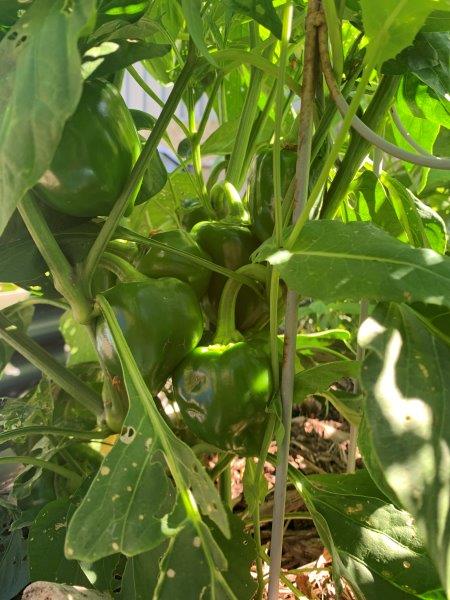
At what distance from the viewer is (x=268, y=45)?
0.55 metres

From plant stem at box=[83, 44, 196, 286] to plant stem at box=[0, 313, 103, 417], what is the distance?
103 millimetres

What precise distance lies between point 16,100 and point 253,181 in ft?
1.02

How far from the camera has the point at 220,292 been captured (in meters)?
0.55

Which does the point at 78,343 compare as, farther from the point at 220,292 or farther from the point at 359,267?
the point at 359,267

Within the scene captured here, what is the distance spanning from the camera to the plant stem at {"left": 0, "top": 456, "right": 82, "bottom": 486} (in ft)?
1.82

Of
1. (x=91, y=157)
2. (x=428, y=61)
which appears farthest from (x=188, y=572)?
(x=428, y=61)

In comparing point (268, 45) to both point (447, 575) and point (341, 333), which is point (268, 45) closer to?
point (341, 333)

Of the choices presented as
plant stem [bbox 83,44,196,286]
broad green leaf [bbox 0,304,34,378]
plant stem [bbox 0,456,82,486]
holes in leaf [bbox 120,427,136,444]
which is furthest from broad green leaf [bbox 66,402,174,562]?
broad green leaf [bbox 0,304,34,378]

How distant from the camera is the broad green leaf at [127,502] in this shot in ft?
1.03

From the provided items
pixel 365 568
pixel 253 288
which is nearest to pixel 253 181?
pixel 253 288

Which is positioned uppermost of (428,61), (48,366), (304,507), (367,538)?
(428,61)

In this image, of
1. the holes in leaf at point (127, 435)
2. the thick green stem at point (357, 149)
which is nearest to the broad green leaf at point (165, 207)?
the thick green stem at point (357, 149)

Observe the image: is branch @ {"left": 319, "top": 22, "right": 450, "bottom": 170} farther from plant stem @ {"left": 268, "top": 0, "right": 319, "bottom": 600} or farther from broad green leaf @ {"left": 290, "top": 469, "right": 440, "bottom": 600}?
broad green leaf @ {"left": 290, "top": 469, "right": 440, "bottom": 600}

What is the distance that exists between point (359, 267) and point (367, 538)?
25cm
